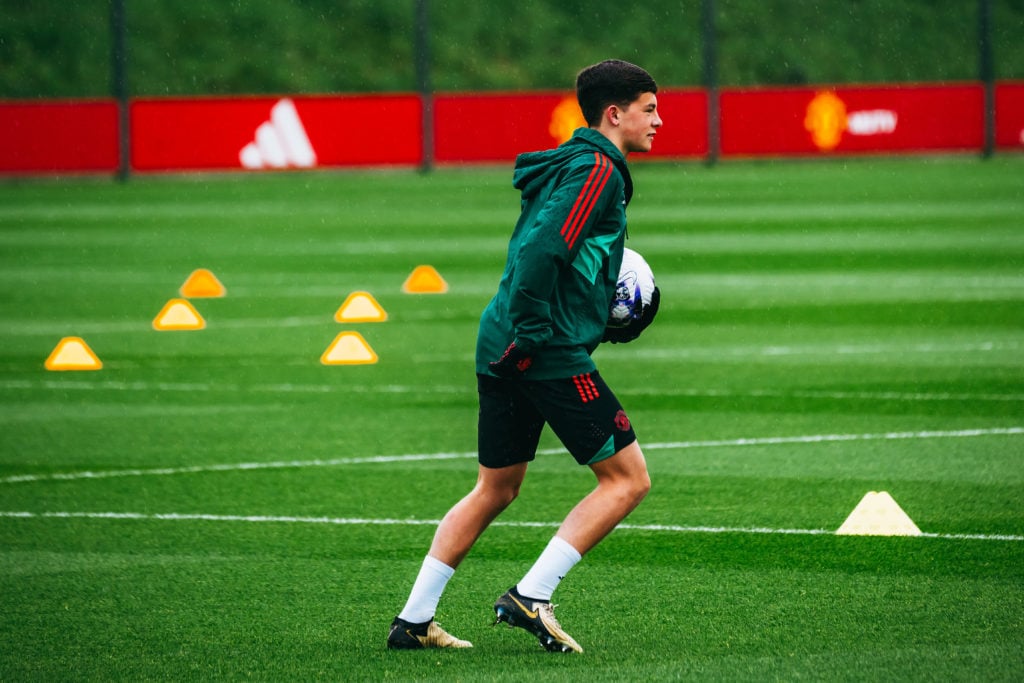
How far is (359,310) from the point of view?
1605cm

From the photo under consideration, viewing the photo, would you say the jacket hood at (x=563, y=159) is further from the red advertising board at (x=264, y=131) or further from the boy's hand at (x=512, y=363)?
the red advertising board at (x=264, y=131)

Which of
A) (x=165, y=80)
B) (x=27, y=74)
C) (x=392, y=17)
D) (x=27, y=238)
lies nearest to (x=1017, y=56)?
(x=392, y=17)

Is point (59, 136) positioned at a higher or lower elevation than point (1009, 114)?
higher

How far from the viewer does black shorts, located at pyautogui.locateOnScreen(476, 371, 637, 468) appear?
5.98 m

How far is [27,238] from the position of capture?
26.7 m

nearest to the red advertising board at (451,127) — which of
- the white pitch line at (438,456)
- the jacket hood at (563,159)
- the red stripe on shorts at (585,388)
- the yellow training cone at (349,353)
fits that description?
the yellow training cone at (349,353)

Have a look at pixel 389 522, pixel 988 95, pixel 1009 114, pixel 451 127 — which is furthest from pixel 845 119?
pixel 389 522

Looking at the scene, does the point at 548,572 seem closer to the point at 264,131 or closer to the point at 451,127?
the point at 264,131

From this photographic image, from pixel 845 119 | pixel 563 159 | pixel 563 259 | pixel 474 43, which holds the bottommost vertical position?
pixel 563 259

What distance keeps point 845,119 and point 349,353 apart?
31.4m

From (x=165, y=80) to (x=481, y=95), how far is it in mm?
17998

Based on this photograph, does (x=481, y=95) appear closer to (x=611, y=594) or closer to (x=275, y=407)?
(x=275, y=407)

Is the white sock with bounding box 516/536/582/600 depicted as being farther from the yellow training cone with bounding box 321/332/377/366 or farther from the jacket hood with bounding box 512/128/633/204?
the yellow training cone with bounding box 321/332/377/366

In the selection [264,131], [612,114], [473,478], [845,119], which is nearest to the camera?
[612,114]
